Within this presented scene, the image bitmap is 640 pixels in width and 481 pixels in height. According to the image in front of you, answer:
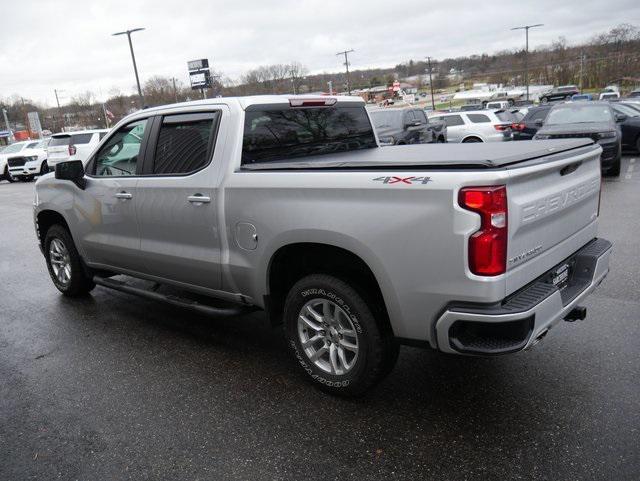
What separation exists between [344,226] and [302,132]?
1.51 metres

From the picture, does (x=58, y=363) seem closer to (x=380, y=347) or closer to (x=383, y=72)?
(x=380, y=347)

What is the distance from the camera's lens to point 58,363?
14.1 ft

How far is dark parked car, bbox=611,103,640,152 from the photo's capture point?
15461mm

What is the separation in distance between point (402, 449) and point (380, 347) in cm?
57

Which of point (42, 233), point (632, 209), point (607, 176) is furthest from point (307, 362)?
point (607, 176)

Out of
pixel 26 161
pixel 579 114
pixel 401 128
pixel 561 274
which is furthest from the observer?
pixel 26 161

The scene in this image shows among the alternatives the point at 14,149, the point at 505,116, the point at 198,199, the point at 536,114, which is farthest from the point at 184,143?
the point at 14,149

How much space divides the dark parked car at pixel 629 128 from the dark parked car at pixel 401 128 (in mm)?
5417

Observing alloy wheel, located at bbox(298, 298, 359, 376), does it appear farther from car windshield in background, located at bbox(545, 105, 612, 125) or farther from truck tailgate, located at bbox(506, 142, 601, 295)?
car windshield in background, located at bbox(545, 105, 612, 125)

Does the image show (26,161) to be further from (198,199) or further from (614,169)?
(198,199)

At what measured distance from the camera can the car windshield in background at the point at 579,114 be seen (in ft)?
41.8

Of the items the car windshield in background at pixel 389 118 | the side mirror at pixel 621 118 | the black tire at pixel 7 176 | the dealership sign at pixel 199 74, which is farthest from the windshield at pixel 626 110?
the dealership sign at pixel 199 74

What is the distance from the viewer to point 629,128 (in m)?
15.6

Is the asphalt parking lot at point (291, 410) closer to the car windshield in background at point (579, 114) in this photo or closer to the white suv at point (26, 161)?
the car windshield in background at point (579, 114)
